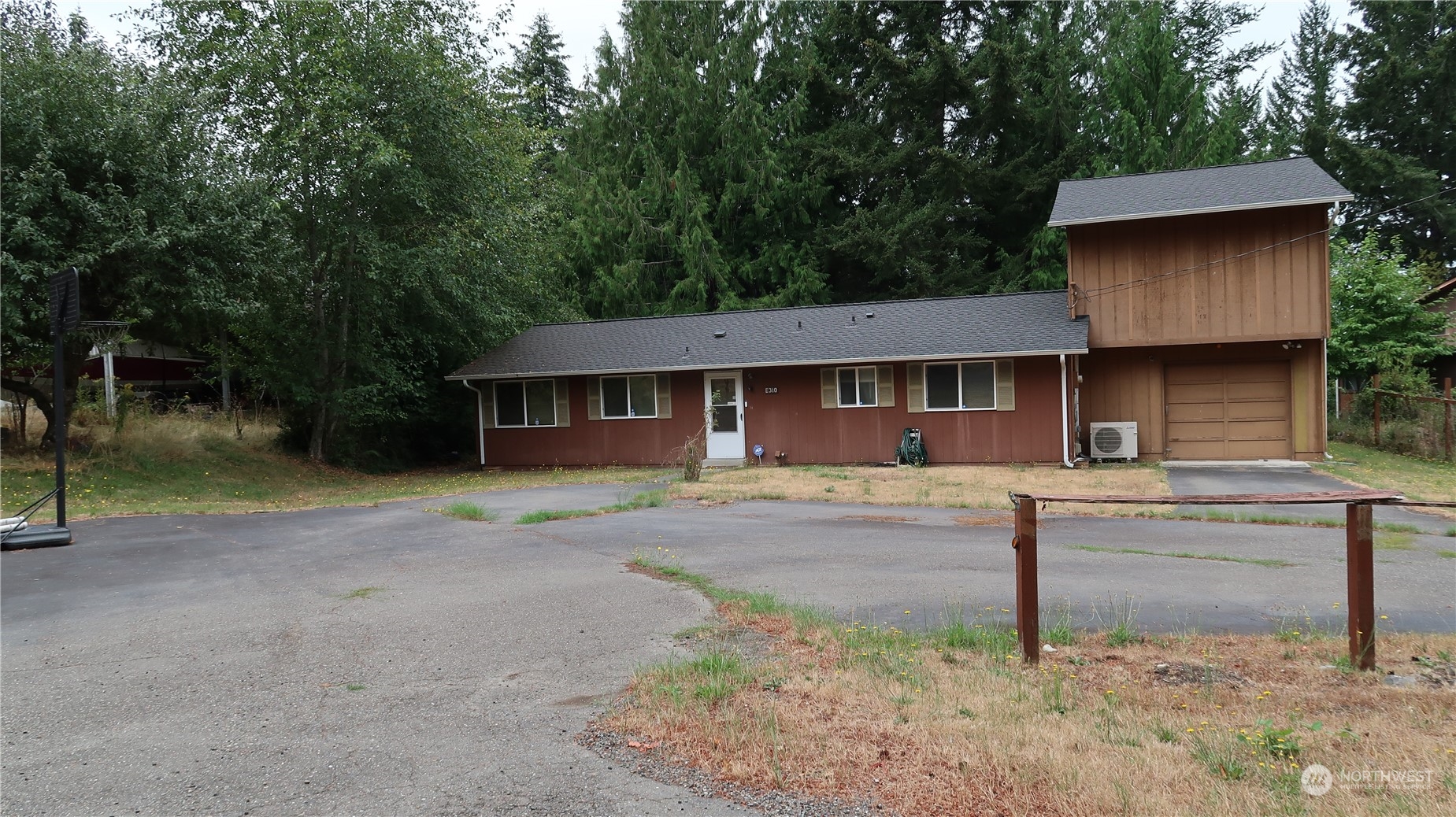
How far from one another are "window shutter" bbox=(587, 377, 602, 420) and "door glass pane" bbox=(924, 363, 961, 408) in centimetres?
799

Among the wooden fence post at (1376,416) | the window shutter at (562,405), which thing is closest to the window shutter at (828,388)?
the window shutter at (562,405)

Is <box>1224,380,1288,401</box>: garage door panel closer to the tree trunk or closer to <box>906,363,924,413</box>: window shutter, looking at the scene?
<box>906,363,924,413</box>: window shutter

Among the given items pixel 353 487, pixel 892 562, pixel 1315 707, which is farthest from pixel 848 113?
pixel 1315 707

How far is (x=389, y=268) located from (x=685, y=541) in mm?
12769

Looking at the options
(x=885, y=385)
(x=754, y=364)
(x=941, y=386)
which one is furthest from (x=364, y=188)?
(x=941, y=386)

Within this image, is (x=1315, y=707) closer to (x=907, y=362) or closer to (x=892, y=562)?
(x=892, y=562)

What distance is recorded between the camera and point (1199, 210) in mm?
17844

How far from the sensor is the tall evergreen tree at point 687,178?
3103cm

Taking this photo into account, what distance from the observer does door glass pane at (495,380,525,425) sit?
75.6 feet

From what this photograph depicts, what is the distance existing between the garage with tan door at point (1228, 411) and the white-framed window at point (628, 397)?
1166 cm

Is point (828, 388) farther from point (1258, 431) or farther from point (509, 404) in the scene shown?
point (1258, 431)

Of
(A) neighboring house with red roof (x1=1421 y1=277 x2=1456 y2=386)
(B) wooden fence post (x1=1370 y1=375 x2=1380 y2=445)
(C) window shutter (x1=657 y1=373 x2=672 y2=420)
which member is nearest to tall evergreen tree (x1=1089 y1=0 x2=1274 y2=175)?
(A) neighboring house with red roof (x1=1421 y1=277 x2=1456 y2=386)

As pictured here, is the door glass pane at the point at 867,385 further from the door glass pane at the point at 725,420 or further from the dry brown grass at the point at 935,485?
the door glass pane at the point at 725,420

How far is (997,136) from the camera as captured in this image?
105 ft
